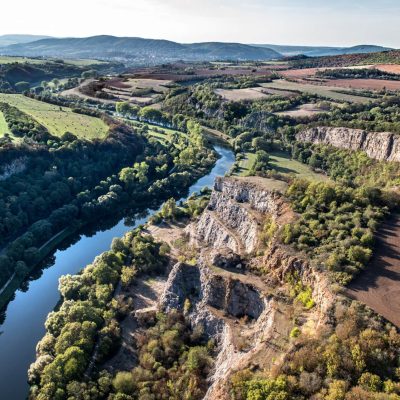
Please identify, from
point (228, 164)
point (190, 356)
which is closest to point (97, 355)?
point (190, 356)

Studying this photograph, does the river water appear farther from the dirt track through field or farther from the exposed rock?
the dirt track through field

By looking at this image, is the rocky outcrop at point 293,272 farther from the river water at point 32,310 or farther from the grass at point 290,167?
the grass at point 290,167

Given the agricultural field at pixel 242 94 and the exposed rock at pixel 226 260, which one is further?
the agricultural field at pixel 242 94

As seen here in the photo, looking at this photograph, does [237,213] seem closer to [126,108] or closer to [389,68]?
[126,108]

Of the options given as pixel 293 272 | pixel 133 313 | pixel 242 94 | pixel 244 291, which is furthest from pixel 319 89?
pixel 133 313

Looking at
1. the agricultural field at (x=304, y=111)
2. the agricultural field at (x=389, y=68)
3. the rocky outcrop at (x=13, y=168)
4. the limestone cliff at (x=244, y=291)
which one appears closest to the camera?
the limestone cliff at (x=244, y=291)

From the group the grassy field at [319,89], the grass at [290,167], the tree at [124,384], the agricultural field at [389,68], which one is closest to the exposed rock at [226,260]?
the tree at [124,384]
